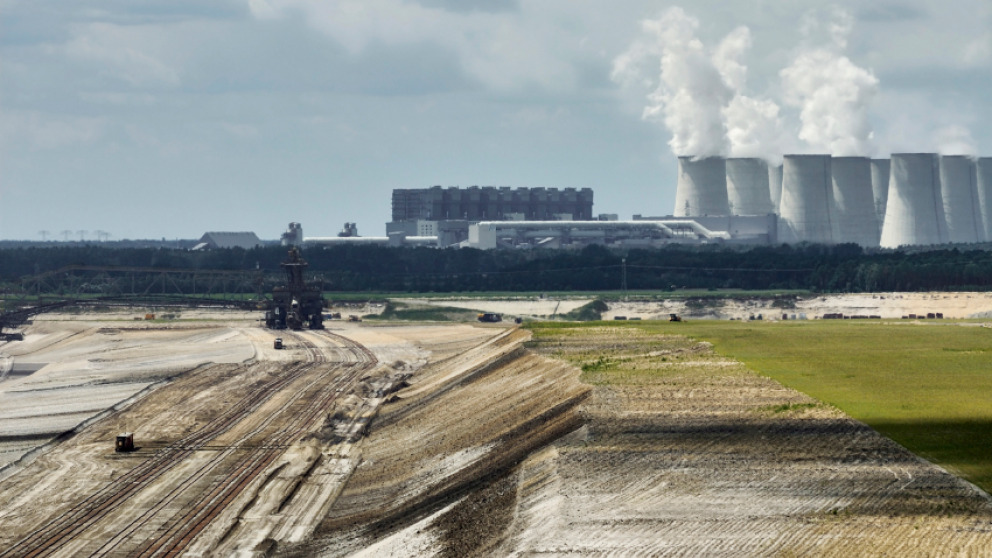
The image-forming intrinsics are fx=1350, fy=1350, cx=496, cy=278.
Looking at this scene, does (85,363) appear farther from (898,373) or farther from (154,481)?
(898,373)

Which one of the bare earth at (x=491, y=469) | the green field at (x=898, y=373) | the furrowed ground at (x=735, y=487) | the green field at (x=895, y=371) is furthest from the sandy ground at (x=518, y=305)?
the furrowed ground at (x=735, y=487)

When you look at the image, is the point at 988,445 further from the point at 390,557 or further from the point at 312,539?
the point at 312,539

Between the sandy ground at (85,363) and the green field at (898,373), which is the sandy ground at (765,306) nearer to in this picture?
the sandy ground at (85,363)

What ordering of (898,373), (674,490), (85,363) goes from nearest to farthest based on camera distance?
(674,490) < (898,373) < (85,363)

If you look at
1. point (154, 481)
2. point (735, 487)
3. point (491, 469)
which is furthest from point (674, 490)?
point (154, 481)

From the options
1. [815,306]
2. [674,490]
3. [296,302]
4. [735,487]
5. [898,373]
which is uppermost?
[296,302]

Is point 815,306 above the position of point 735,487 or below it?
above

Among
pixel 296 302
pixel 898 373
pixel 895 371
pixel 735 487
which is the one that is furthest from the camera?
pixel 296 302

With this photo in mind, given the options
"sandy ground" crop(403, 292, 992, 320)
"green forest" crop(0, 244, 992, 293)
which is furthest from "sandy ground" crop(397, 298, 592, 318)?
"green forest" crop(0, 244, 992, 293)
